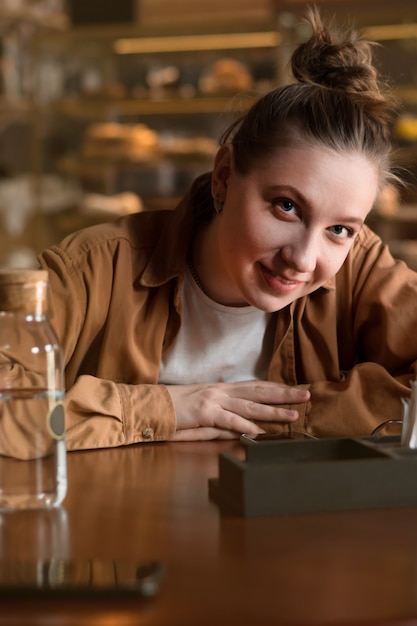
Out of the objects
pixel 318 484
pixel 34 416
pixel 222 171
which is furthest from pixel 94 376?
pixel 318 484

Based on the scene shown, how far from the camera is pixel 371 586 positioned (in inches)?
30.1

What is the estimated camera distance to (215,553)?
0.85m

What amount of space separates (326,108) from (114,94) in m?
3.95

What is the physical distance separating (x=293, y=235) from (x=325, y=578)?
26.7 inches

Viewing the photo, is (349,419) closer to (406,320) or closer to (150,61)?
(406,320)

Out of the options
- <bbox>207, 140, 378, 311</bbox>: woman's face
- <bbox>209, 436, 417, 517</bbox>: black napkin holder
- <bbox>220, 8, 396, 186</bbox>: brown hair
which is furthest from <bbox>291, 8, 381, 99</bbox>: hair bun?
<bbox>209, 436, 417, 517</bbox>: black napkin holder

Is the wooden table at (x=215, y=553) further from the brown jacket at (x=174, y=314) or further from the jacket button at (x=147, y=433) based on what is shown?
the brown jacket at (x=174, y=314)

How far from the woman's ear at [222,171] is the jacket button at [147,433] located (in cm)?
41

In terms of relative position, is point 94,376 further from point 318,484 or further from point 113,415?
point 318,484

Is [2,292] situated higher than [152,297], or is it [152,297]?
[2,292]

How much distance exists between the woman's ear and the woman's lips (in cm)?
17

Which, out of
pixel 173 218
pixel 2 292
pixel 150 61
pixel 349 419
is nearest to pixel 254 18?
pixel 150 61

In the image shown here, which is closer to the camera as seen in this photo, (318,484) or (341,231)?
(318,484)

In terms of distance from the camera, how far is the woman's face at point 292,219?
1.35 metres
